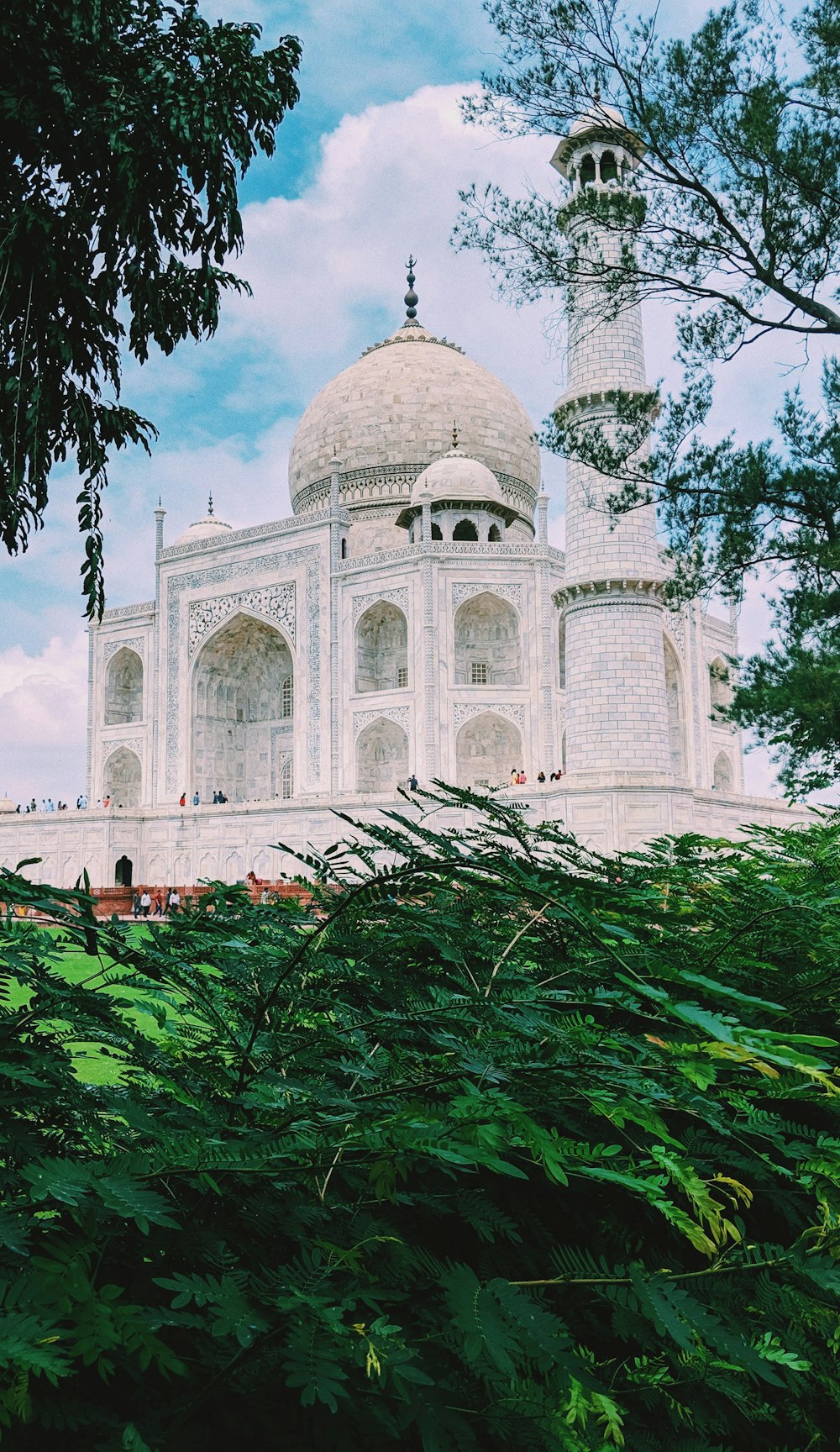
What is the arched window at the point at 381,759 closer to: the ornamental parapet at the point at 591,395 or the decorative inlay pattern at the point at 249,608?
the decorative inlay pattern at the point at 249,608

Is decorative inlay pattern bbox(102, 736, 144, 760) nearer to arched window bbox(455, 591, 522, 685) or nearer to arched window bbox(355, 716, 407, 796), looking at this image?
arched window bbox(355, 716, 407, 796)

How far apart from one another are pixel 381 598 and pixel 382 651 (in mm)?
1692

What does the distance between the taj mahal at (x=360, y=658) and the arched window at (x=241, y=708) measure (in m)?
0.04

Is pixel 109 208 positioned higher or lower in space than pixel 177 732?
higher

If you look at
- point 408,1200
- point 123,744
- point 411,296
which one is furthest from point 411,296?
point 408,1200

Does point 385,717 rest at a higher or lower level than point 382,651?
lower

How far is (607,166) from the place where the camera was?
15.3 metres

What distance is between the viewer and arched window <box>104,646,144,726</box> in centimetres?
2511

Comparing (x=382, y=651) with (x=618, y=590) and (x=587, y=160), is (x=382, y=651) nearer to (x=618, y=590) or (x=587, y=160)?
(x=587, y=160)

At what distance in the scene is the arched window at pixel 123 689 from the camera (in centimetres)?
2511

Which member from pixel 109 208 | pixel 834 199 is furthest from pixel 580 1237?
pixel 834 199

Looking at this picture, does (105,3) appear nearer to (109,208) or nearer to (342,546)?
(109,208)

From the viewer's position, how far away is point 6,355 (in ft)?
21.7

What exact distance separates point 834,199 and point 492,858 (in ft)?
21.9
